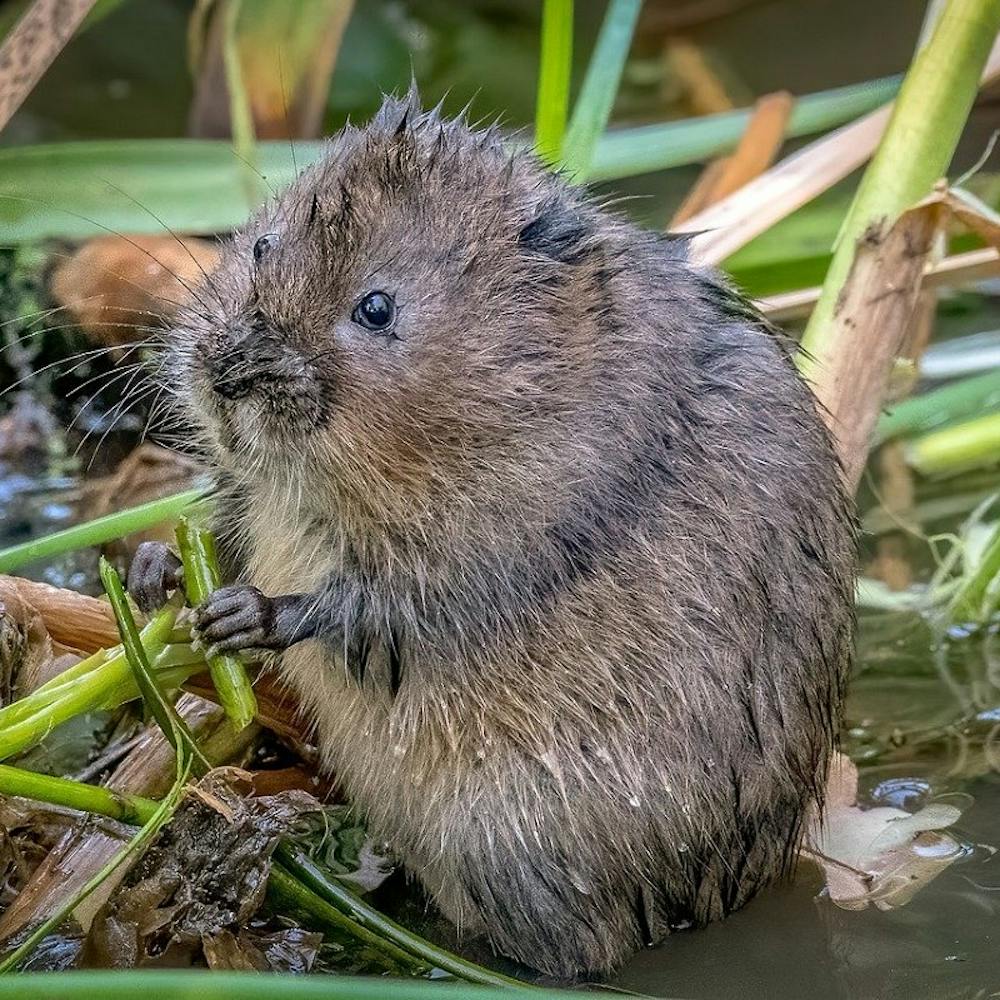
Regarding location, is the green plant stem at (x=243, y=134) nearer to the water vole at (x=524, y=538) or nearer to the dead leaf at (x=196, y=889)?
the water vole at (x=524, y=538)

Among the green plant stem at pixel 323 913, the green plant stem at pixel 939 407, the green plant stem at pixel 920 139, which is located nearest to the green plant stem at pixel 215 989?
the green plant stem at pixel 323 913

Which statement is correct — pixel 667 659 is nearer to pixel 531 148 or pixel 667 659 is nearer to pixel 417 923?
pixel 417 923

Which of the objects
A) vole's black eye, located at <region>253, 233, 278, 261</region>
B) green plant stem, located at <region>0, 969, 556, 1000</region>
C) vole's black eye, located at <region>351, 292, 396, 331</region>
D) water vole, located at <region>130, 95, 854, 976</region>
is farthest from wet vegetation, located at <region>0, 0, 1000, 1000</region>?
vole's black eye, located at <region>351, 292, 396, 331</region>

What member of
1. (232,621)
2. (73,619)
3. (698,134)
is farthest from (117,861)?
(698,134)

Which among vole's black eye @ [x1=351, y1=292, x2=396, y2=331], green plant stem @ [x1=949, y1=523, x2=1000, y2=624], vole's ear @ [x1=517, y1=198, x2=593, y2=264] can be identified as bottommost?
green plant stem @ [x1=949, y1=523, x2=1000, y2=624]

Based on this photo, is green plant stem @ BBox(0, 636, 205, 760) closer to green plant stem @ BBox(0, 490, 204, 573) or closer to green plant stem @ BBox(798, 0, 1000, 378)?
green plant stem @ BBox(0, 490, 204, 573)

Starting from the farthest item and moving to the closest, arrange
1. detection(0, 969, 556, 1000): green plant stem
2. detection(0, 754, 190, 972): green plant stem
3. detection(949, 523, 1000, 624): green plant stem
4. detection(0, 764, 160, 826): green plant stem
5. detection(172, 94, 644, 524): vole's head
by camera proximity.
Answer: detection(949, 523, 1000, 624): green plant stem
detection(172, 94, 644, 524): vole's head
detection(0, 764, 160, 826): green plant stem
detection(0, 754, 190, 972): green plant stem
detection(0, 969, 556, 1000): green plant stem
